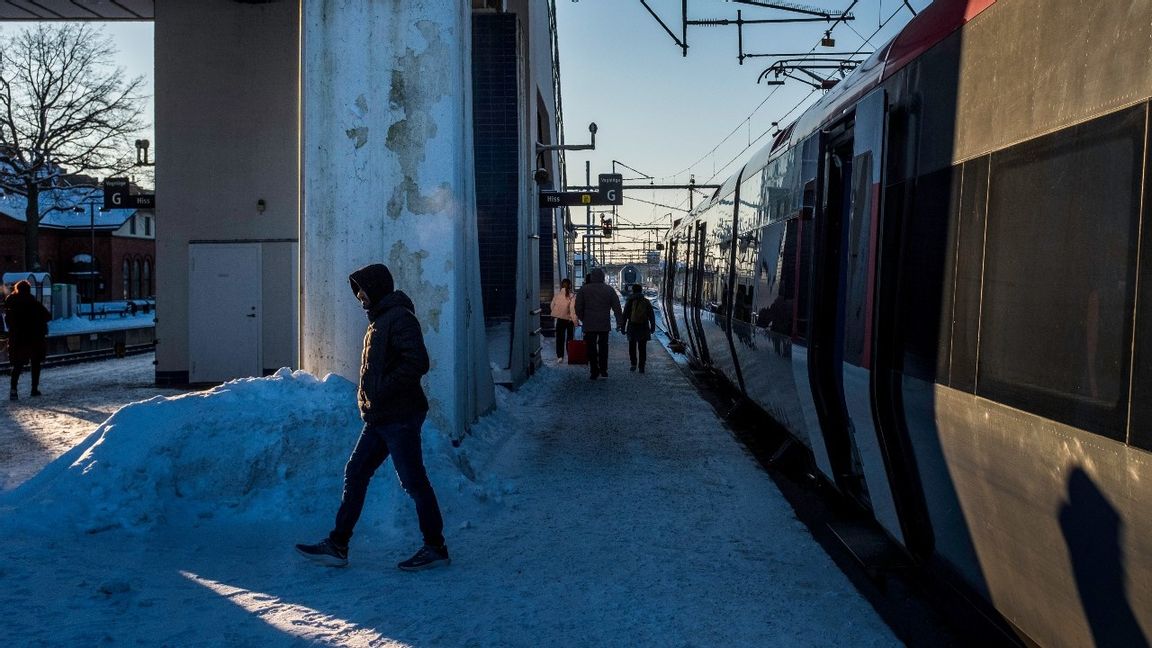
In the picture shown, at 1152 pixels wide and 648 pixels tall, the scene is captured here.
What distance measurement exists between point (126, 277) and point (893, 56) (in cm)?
6524

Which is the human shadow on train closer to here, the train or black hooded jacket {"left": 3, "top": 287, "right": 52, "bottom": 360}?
the train

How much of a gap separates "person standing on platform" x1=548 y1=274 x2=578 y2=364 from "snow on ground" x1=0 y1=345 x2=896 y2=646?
477 inches

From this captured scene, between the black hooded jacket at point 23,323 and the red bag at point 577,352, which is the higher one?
the black hooded jacket at point 23,323

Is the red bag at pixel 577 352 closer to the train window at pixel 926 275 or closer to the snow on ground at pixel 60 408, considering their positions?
the snow on ground at pixel 60 408

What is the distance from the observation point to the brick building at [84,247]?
189 feet

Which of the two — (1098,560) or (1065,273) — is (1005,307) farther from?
(1098,560)

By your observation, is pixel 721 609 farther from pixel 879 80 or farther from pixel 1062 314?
pixel 879 80

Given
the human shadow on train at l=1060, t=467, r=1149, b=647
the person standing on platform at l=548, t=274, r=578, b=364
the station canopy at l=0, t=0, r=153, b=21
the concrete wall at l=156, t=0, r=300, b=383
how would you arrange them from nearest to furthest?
the human shadow on train at l=1060, t=467, r=1149, b=647
the concrete wall at l=156, t=0, r=300, b=383
the station canopy at l=0, t=0, r=153, b=21
the person standing on platform at l=548, t=274, r=578, b=364

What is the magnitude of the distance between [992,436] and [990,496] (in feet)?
0.88

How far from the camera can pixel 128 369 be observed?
22.3 meters

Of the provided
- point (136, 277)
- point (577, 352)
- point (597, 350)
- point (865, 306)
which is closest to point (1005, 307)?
point (865, 306)

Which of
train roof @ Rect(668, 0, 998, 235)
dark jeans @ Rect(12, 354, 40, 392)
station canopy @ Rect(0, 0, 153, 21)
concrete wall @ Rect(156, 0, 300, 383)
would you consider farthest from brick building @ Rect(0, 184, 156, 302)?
train roof @ Rect(668, 0, 998, 235)

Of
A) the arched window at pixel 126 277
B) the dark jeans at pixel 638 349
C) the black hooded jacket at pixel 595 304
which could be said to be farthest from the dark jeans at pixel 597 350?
the arched window at pixel 126 277

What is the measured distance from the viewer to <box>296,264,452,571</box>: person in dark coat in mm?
6000
